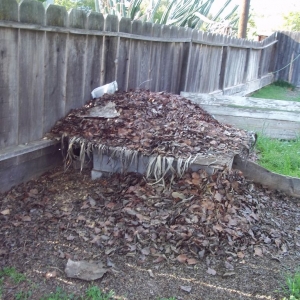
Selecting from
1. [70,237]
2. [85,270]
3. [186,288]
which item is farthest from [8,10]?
[186,288]

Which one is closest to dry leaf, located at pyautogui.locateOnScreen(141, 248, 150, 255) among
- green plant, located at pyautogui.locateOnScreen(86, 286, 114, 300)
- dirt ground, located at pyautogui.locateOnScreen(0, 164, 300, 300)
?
dirt ground, located at pyautogui.locateOnScreen(0, 164, 300, 300)

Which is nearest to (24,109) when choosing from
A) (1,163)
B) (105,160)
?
(1,163)

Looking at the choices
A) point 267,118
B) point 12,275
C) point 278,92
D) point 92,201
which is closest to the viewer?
point 12,275

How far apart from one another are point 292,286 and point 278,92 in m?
14.3

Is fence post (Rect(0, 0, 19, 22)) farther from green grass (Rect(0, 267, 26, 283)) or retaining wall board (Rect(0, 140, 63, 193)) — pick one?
green grass (Rect(0, 267, 26, 283))

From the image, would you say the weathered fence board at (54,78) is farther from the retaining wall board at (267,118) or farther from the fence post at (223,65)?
the fence post at (223,65)

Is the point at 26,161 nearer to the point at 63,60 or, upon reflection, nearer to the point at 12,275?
the point at 63,60

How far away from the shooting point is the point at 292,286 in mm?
3373

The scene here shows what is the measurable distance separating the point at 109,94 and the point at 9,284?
115 inches

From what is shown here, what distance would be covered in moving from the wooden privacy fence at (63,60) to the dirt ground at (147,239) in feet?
2.52

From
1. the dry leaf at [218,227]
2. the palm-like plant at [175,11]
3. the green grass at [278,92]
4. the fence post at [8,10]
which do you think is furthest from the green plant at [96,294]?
the palm-like plant at [175,11]

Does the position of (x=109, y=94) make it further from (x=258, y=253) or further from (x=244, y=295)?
(x=244, y=295)

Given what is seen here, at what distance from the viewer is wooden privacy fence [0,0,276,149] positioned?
422 centimetres

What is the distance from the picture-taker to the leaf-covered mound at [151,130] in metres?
4.59
